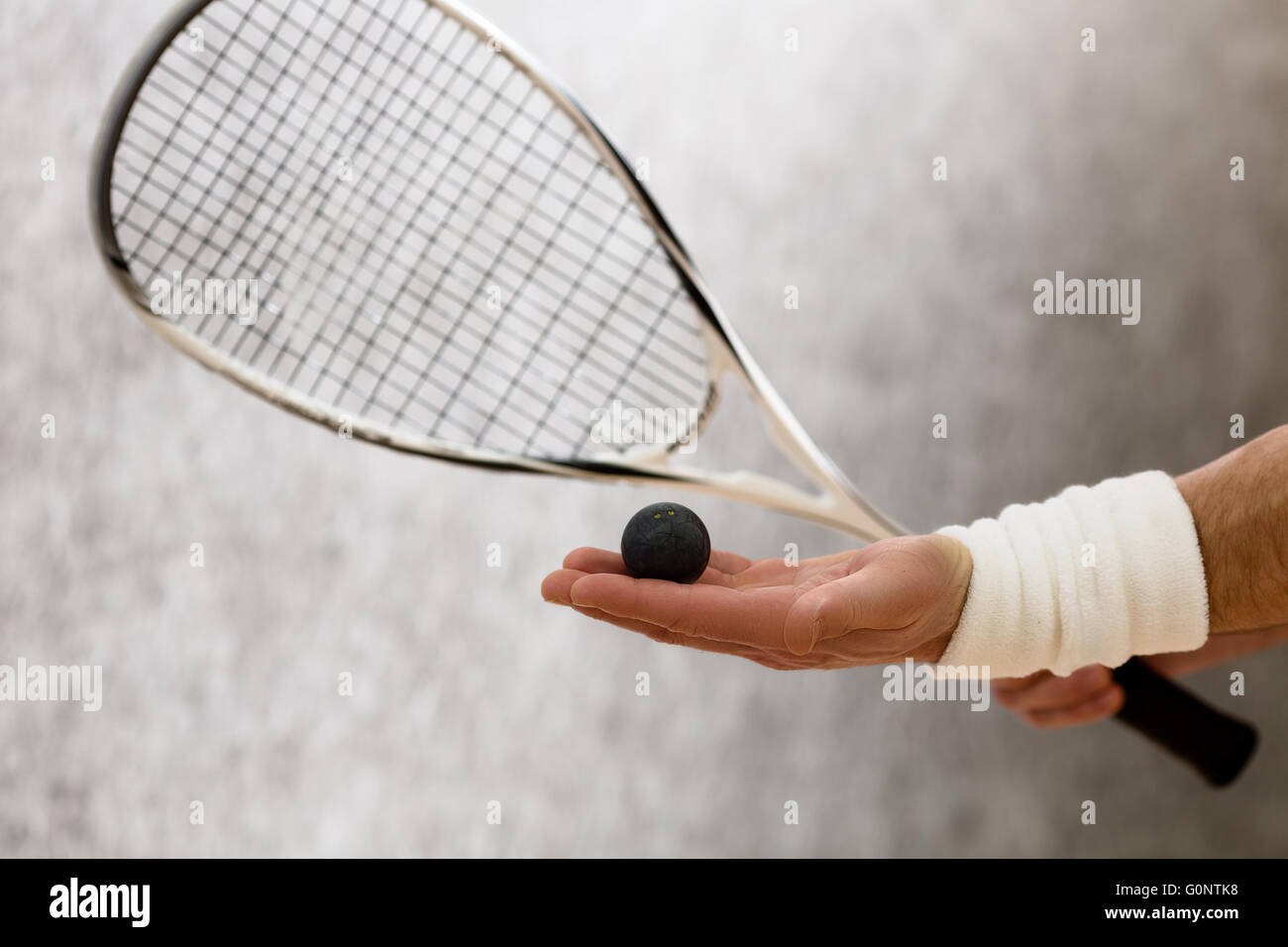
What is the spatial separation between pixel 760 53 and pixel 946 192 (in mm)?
293

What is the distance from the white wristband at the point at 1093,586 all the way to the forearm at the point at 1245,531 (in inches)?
0.5

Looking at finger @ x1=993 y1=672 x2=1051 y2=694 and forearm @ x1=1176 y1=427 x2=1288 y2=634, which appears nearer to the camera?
forearm @ x1=1176 y1=427 x2=1288 y2=634

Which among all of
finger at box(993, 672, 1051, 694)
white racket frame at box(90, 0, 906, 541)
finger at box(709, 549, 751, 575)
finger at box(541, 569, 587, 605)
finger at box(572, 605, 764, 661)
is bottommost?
finger at box(993, 672, 1051, 694)

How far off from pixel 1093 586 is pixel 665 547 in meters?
0.29

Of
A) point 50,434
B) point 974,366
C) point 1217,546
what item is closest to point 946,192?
point 974,366

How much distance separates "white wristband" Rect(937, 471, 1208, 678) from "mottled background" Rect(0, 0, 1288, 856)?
55 cm

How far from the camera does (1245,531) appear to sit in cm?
59

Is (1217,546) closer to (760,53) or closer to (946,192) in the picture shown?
(946,192)

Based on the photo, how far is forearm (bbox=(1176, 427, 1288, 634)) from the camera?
0.58 meters
